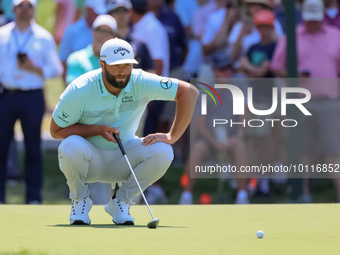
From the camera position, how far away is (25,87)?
739 cm

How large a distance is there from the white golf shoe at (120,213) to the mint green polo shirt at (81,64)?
6.80 feet

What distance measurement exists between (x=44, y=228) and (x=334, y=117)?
150 inches

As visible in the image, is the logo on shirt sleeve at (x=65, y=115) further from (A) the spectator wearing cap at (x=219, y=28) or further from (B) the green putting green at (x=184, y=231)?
(A) the spectator wearing cap at (x=219, y=28)

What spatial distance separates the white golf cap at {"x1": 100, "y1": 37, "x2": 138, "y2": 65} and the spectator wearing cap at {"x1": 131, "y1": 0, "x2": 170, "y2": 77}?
302 centimetres

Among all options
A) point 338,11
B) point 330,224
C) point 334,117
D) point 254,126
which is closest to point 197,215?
point 330,224

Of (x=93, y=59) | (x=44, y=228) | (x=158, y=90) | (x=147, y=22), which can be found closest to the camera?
(x=44, y=228)

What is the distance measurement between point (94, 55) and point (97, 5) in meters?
1.38

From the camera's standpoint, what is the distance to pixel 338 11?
850cm

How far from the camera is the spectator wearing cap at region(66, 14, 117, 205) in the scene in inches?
271

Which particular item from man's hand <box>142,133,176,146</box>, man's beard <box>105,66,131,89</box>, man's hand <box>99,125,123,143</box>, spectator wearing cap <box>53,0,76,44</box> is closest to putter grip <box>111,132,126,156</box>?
man's hand <box>99,125,123,143</box>

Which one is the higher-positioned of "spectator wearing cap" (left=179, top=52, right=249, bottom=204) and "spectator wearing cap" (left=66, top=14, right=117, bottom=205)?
"spectator wearing cap" (left=66, top=14, right=117, bottom=205)

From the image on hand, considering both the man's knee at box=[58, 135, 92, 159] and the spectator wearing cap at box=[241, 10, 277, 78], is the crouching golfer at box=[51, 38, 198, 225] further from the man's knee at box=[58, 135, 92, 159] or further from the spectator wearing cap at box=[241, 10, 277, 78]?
the spectator wearing cap at box=[241, 10, 277, 78]

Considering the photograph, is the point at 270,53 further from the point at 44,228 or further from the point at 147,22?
the point at 44,228

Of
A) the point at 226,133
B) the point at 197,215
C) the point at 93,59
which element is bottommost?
the point at 197,215
